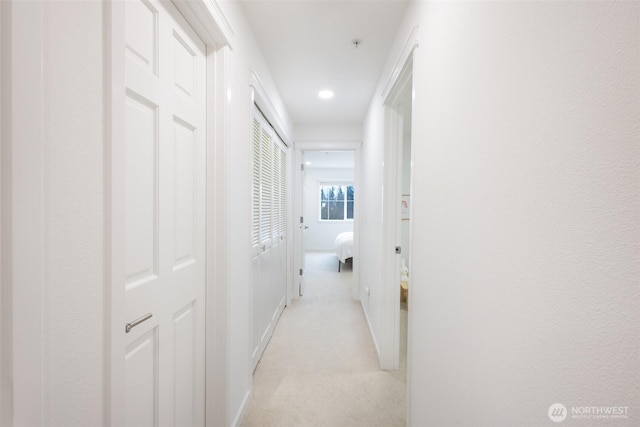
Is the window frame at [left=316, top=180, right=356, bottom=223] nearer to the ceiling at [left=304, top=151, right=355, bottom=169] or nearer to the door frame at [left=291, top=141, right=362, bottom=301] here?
the ceiling at [left=304, top=151, right=355, bottom=169]

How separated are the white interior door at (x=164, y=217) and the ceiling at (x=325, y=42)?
66 cm

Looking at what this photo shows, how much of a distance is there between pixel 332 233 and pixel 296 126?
4.91 metres

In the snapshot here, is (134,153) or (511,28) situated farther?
(134,153)

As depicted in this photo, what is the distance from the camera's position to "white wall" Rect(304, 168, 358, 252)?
8414mm

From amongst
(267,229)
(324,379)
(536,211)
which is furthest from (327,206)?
(536,211)

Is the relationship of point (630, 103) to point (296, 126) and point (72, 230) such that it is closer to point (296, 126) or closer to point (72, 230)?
point (72, 230)

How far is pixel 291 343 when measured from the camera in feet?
8.95

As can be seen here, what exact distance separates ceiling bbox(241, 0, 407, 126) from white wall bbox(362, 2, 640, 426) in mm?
744

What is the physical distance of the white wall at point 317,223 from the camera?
8.41 meters

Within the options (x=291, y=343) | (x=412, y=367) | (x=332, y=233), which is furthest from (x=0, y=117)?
(x=332, y=233)

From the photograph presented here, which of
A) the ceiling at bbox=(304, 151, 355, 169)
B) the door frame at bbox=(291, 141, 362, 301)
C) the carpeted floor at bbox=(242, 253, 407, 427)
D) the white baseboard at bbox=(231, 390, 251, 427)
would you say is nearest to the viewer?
the white baseboard at bbox=(231, 390, 251, 427)

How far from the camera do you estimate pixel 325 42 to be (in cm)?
201

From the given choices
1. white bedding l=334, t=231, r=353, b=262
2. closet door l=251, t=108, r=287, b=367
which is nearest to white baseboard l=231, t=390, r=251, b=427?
closet door l=251, t=108, r=287, b=367

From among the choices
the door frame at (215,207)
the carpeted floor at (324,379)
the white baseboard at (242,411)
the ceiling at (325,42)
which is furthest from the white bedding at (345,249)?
the door frame at (215,207)
